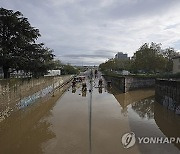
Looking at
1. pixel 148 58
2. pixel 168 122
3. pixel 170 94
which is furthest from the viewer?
pixel 148 58

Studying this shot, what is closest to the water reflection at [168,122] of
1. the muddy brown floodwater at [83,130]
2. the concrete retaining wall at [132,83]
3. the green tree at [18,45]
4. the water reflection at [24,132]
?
the muddy brown floodwater at [83,130]

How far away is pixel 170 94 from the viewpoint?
19203 millimetres

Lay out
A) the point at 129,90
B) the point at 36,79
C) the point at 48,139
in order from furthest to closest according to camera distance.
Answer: the point at 129,90 → the point at 36,79 → the point at 48,139

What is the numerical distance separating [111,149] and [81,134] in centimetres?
261

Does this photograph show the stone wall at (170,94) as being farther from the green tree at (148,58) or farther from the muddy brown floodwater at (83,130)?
the green tree at (148,58)

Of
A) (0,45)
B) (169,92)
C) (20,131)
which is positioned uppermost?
(0,45)

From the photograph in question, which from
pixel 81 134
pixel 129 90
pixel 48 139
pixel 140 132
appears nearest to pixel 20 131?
pixel 48 139

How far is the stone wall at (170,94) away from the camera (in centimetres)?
1712

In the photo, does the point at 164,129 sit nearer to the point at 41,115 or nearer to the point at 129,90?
the point at 41,115

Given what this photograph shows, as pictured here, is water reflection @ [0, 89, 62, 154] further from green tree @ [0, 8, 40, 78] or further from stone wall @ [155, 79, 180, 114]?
stone wall @ [155, 79, 180, 114]

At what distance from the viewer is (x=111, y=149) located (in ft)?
33.2

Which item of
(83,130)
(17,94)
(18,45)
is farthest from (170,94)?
(18,45)

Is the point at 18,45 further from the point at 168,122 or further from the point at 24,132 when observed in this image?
the point at 168,122

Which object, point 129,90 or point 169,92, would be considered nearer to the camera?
point 169,92
